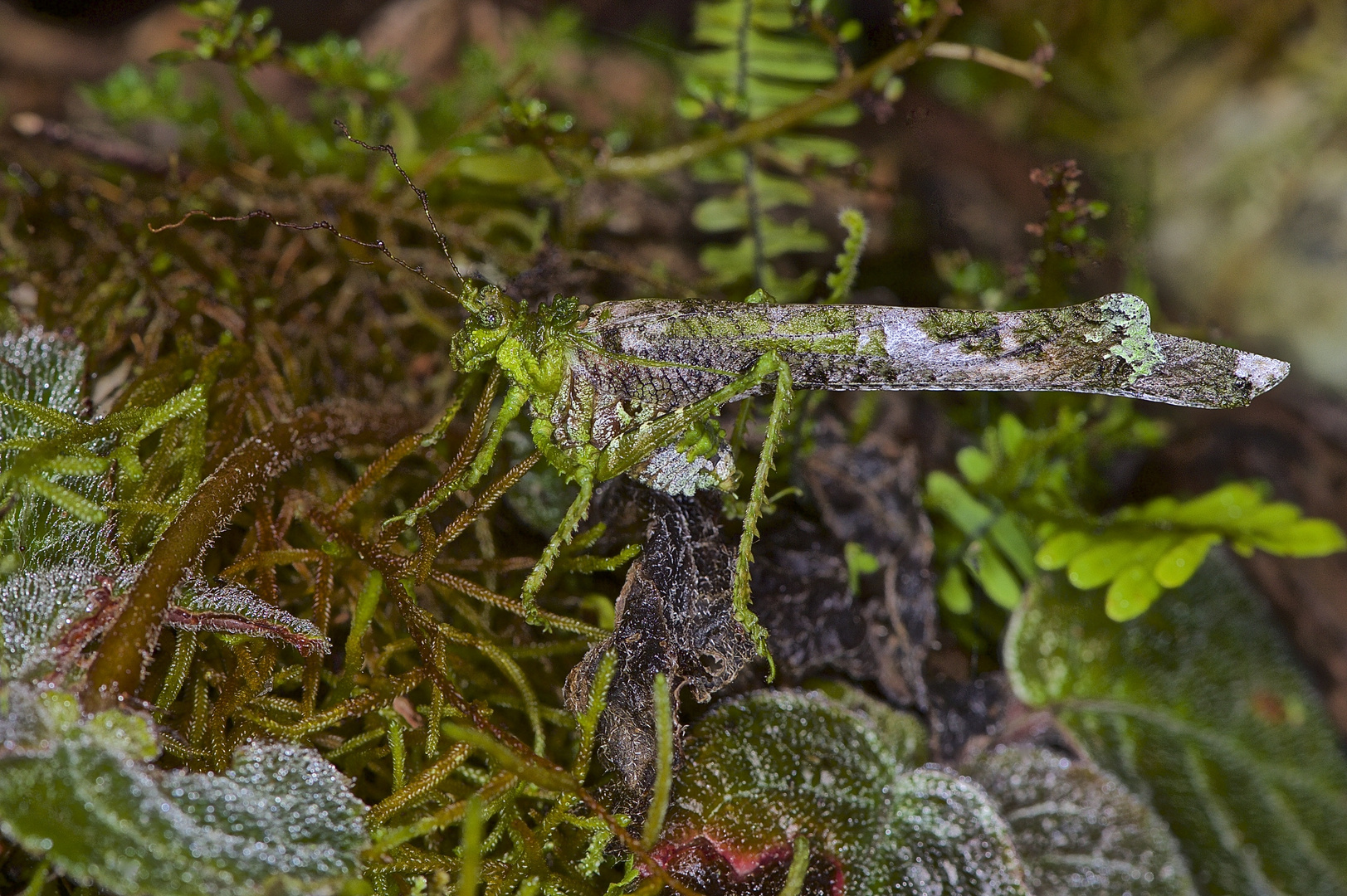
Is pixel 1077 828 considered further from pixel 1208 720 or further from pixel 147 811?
pixel 147 811

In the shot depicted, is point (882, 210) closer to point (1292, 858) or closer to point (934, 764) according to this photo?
point (934, 764)

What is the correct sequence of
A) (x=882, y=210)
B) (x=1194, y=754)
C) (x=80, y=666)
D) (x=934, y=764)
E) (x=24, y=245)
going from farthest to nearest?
(x=882, y=210) → (x=1194, y=754) → (x=24, y=245) → (x=934, y=764) → (x=80, y=666)

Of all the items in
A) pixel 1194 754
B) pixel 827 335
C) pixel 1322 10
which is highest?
pixel 1322 10

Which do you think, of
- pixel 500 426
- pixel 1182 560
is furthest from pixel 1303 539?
pixel 500 426

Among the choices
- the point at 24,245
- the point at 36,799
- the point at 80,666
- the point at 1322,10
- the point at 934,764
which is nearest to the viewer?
the point at 36,799

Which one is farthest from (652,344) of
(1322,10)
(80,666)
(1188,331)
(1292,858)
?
(1322,10)

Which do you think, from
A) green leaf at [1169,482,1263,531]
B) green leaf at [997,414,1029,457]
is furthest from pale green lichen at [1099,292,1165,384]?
green leaf at [1169,482,1263,531]

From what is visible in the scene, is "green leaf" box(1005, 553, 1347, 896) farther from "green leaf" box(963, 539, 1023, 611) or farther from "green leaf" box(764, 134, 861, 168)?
"green leaf" box(764, 134, 861, 168)
